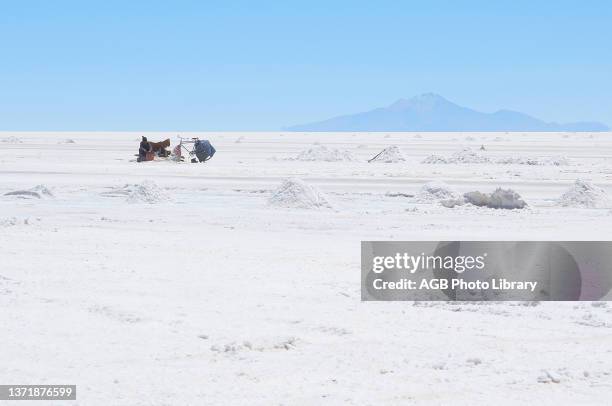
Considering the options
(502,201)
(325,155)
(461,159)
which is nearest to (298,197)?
(502,201)

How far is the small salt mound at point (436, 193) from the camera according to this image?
57.7ft

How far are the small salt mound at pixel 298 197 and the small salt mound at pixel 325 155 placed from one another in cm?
1918

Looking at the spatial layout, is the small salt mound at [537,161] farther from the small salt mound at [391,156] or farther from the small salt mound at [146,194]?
the small salt mound at [146,194]

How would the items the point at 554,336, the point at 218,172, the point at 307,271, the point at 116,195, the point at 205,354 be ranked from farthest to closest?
the point at 218,172 < the point at 116,195 < the point at 307,271 < the point at 554,336 < the point at 205,354

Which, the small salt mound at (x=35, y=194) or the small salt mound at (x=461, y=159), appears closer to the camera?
the small salt mound at (x=35, y=194)

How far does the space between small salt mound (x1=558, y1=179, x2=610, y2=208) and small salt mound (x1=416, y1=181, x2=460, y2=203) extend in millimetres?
2044

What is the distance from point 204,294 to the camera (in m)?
8.52

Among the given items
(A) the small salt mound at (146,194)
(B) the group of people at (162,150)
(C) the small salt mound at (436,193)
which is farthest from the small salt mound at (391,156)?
(A) the small salt mound at (146,194)

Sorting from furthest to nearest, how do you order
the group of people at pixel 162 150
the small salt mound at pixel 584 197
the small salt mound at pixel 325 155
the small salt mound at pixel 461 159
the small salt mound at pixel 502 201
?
1. the small salt mound at pixel 325 155
2. the small salt mound at pixel 461 159
3. the group of people at pixel 162 150
4. the small salt mound at pixel 584 197
5. the small salt mound at pixel 502 201

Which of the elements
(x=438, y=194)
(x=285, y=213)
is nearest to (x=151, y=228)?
(x=285, y=213)

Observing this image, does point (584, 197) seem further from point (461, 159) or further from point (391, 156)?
point (391, 156)

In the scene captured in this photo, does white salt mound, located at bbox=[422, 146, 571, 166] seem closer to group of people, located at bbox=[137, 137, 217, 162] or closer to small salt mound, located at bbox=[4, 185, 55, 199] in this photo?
group of people, located at bbox=[137, 137, 217, 162]

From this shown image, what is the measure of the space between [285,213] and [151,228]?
2895 millimetres

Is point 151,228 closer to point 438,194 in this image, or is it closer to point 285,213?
point 285,213
